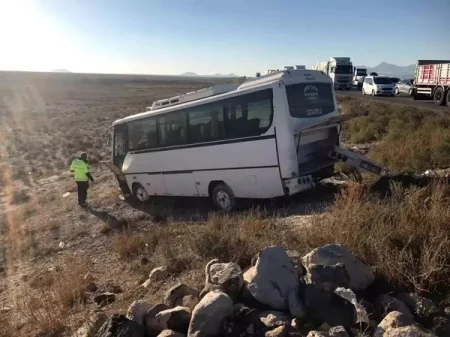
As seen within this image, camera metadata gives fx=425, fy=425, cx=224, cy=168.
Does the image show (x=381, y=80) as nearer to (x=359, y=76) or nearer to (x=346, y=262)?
(x=359, y=76)

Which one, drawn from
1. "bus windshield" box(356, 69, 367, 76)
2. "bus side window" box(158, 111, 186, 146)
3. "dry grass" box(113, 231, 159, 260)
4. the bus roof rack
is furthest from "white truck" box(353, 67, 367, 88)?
"dry grass" box(113, 231, 159, 260)

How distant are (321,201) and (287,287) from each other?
5.69 m

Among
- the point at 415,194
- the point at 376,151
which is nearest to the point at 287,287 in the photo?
the point at 415,194

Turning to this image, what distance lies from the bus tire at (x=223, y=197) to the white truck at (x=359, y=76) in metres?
51.2

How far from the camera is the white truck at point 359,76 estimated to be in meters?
57.9

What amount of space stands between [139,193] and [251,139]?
19.0 ft

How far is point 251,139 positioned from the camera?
9688mm

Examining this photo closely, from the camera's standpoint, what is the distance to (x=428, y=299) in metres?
4.31

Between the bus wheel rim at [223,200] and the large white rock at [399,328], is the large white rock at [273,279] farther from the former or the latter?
the bus wheel rim at [223,200]

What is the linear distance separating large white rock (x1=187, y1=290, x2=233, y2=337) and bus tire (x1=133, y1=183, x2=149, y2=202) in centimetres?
964

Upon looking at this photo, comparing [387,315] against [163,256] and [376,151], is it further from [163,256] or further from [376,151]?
[376,151]

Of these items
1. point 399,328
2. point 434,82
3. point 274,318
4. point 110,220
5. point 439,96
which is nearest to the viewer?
point 399,328

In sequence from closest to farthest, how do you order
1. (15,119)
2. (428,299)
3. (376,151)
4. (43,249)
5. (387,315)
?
(387,315)
(428,299)
(43,249)
(376,151)
(15,119)

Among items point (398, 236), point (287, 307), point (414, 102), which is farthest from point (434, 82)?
point (287, 307)
